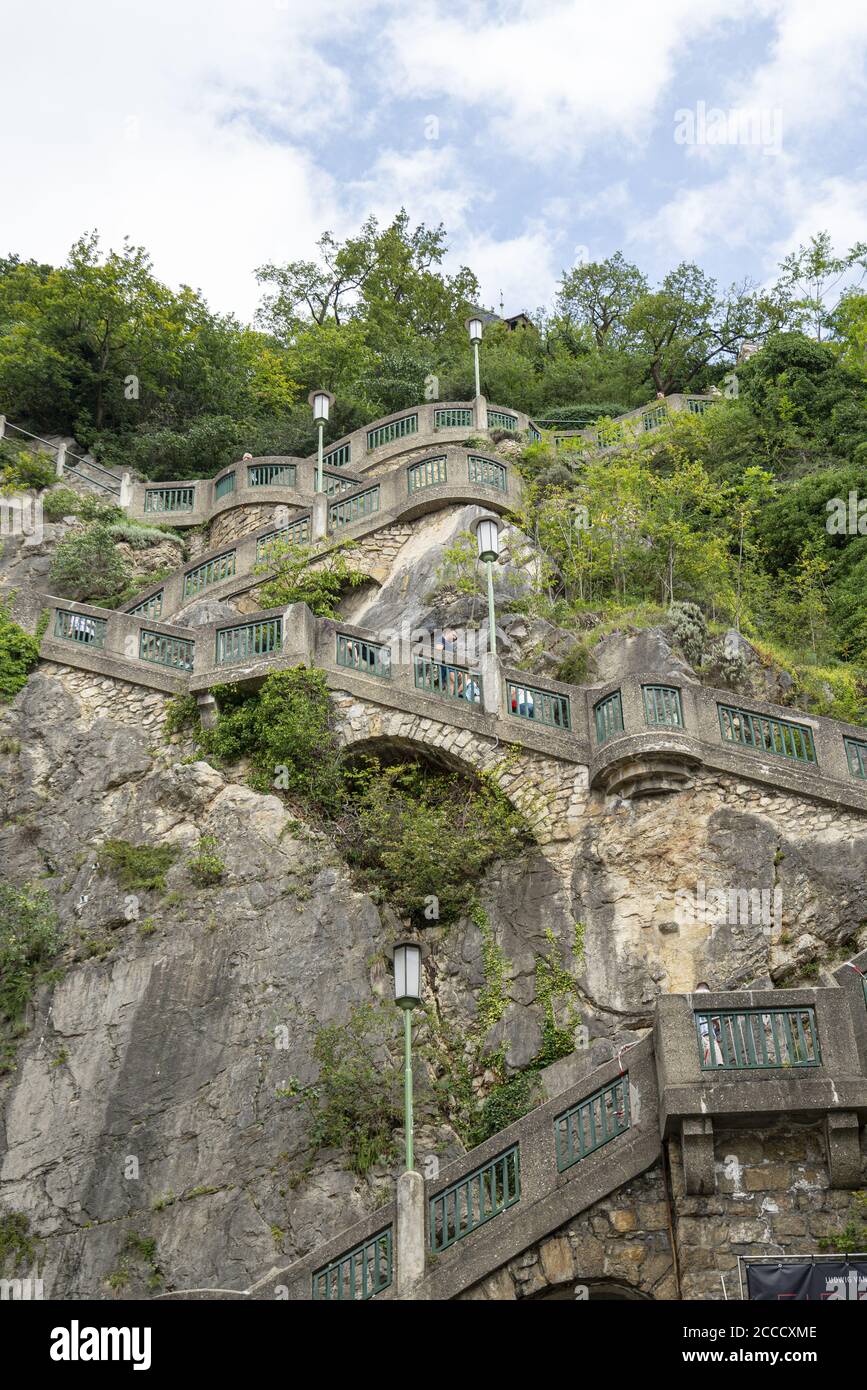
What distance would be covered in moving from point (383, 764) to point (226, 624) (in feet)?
10.0

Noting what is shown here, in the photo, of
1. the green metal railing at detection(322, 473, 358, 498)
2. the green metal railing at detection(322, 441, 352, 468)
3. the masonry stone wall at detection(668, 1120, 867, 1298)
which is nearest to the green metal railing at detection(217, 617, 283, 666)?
the green metal railing at detection(322, 473, 358, 498)

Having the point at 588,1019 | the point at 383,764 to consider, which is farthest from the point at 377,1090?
the point at 383,764

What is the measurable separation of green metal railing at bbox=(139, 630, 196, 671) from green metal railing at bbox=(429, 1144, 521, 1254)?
990 centimetres

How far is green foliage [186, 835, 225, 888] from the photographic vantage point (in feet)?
57.8

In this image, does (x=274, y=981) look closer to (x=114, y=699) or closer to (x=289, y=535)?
(x=114, y=699)

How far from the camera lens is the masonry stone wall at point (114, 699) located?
20.3 m

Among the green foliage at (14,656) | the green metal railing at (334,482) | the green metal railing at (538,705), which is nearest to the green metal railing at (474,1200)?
the green metal railing at (538,705)

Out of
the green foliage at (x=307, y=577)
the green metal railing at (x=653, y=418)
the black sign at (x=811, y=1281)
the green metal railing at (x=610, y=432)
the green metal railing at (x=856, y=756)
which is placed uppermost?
the green metal railing at (x=653, y=418)

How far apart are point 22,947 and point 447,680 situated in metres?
5.99

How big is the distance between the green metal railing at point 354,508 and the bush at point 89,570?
405cm

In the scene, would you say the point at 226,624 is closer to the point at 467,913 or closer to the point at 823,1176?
the point at 467,913

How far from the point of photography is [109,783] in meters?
19.4

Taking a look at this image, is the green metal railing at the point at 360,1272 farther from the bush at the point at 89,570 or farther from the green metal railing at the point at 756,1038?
the bush at the point at 89,570
